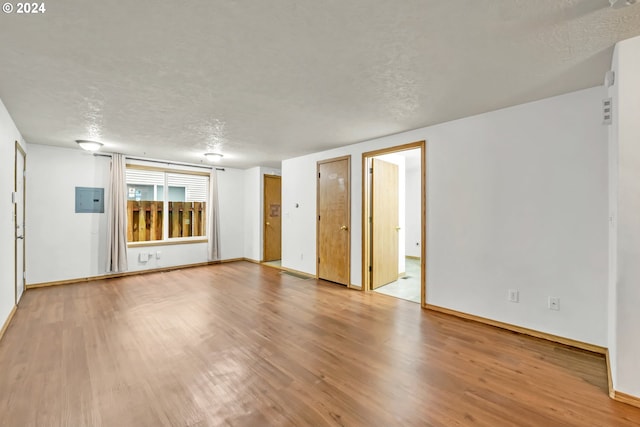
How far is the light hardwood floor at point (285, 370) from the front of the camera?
67.7 inches

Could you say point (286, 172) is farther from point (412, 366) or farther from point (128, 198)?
point (412, 366)

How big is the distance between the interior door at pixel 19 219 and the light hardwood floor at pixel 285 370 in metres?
0.53

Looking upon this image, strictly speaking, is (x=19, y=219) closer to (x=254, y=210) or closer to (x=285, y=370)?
(x=254, y=210)

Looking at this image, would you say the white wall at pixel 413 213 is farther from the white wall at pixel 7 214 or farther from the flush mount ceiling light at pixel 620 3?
the white wall at pixel 7 214

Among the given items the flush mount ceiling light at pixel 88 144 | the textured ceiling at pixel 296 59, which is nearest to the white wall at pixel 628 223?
the textured ceiling at pixel 296 59

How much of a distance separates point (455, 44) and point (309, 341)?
2739 mm

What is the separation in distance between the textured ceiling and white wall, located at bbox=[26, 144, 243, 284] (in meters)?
1.55

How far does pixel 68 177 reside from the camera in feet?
16.1

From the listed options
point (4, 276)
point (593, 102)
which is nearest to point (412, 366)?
point (593, 102)

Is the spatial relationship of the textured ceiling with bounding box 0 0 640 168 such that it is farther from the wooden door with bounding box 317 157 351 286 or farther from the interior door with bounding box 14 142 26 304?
the wooden door with bounding box 317 157 351 286

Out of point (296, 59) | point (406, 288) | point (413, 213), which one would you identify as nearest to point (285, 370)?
point (296, 59)

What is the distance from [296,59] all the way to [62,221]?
5.31m

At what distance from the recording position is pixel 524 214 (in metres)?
2.87

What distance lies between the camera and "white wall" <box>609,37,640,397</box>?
1812mm
